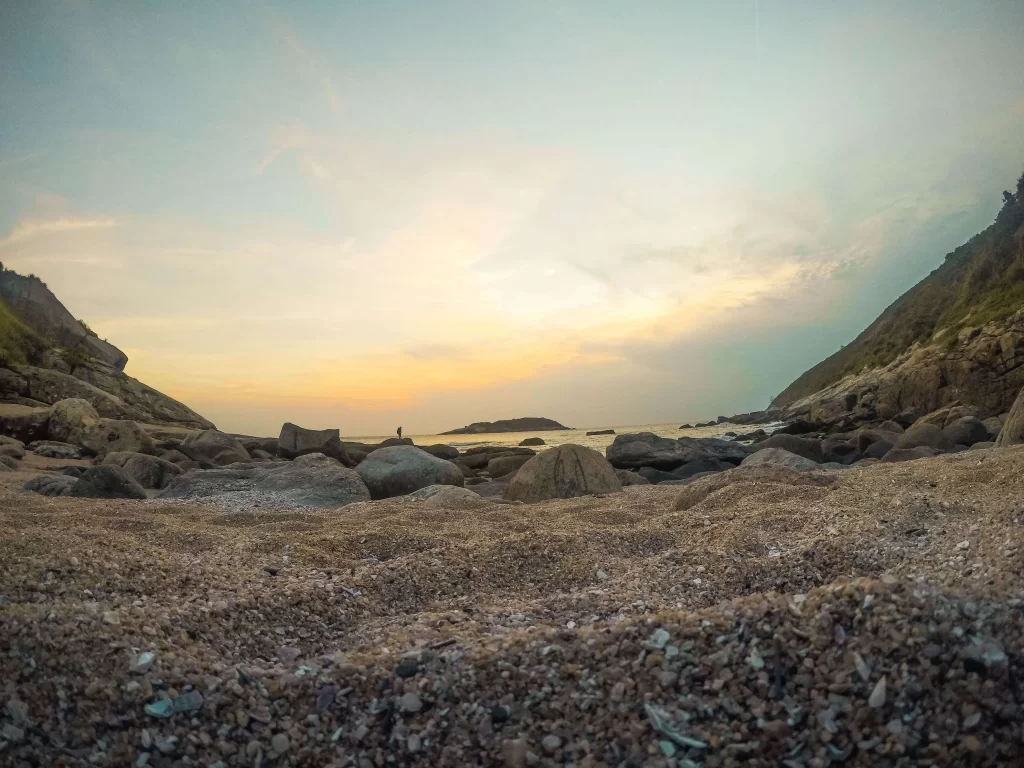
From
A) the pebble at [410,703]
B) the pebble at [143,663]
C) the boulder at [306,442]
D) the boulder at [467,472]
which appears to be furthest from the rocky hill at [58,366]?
the pebble at [410,703]

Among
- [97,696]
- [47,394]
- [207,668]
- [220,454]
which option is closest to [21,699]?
[97,696]

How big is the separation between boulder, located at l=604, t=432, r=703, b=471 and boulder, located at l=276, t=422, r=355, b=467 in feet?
23.2

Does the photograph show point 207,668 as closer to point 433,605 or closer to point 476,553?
point 433,605

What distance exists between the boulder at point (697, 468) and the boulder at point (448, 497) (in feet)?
20.3

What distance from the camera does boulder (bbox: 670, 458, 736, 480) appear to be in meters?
12.8

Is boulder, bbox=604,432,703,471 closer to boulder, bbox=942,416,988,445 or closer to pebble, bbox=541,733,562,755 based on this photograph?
boulder, bbox=942,416,988,445

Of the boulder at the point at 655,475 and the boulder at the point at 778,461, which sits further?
the boulder at the point at 655,475

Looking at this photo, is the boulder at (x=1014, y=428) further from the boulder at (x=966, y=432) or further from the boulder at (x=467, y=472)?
the boulder at (x=467, y=472)

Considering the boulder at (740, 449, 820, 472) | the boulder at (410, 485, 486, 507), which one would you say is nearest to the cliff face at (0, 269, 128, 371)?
the boulder at (410, 485, 486, 507)

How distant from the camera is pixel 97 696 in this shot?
1717 mm

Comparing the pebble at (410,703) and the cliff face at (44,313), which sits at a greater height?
the cliff face at (44,313)

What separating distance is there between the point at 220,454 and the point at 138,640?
13346 mm

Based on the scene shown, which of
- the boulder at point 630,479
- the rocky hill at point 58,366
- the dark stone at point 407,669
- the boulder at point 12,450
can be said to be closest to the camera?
the dark stone at point 407,669

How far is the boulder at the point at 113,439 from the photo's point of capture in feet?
50.6
